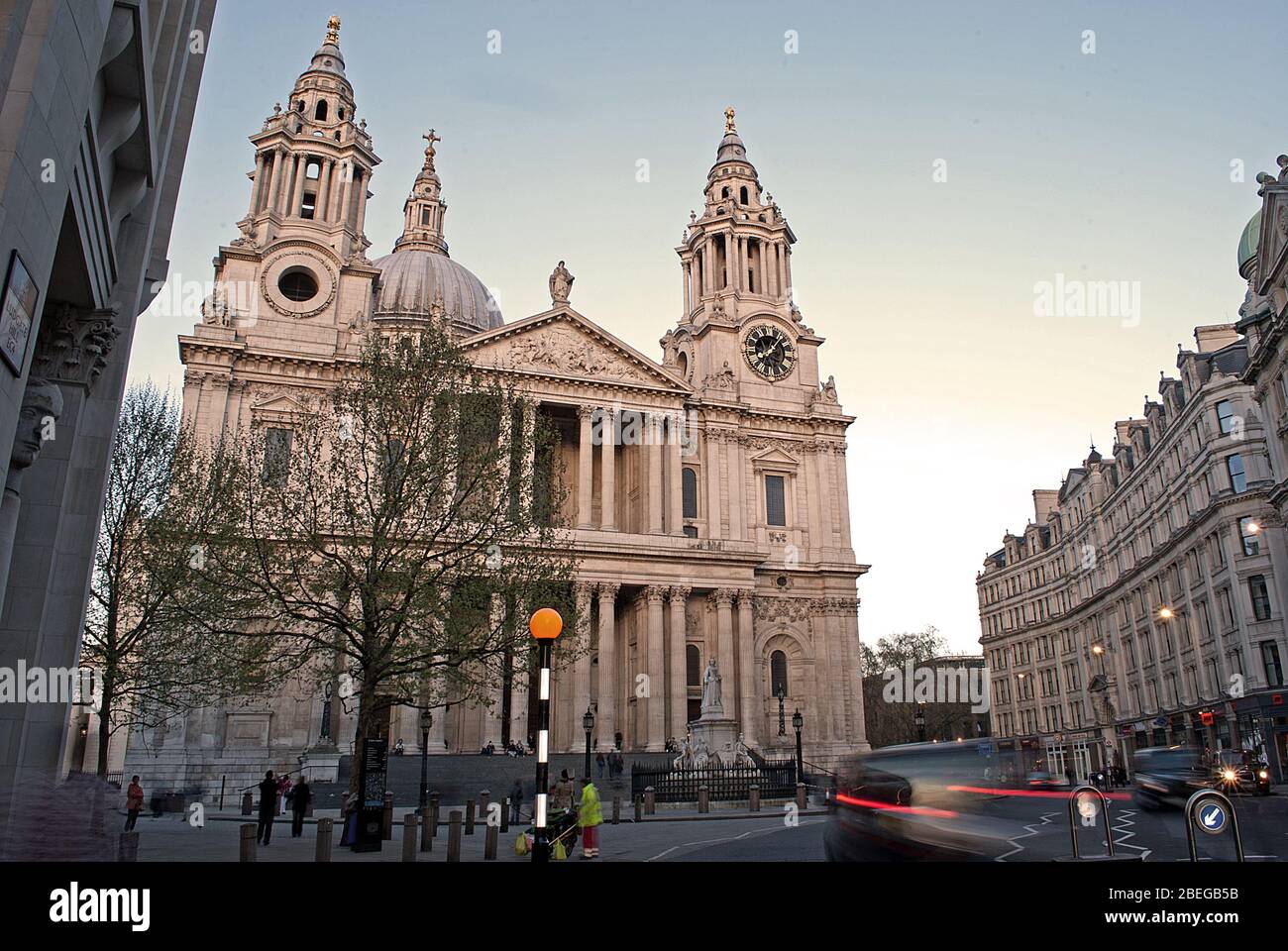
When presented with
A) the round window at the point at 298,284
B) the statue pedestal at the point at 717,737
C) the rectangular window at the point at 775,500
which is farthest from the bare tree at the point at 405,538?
the rectangular window at the point at 775,500

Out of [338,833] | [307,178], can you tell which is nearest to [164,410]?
[338,833]

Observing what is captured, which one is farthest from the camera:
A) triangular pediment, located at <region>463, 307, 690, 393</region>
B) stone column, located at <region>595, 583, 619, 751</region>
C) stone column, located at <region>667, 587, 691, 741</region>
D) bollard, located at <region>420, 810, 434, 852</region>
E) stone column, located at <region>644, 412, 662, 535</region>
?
stone column, located at <region>644, 412, 662, 535</region>

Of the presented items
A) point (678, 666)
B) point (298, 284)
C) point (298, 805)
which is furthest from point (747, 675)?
point (298, 284)

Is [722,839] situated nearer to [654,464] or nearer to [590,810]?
[590,810]

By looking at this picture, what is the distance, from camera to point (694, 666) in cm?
4950

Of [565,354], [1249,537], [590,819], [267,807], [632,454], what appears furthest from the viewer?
[632,454]

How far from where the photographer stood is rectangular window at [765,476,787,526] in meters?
56.2

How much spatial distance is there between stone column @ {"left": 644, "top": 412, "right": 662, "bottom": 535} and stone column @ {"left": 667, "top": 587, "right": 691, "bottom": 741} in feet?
15.8

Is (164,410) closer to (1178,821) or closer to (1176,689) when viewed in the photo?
(1178,821)

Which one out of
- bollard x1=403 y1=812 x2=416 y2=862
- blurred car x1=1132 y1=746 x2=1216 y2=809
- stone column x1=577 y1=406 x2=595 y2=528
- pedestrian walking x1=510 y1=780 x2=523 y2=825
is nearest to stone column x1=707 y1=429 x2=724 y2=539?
stone column x1=577 y1=406 x2=595 y2=528

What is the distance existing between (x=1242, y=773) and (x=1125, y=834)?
18525 mm

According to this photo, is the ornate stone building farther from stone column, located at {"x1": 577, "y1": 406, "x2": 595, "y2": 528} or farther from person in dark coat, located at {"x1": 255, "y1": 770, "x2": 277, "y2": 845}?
stone column, located at {"x1": 577, "y1": 406, "x2": 595, "y2": 528}

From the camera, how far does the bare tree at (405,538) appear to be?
23.2 metres

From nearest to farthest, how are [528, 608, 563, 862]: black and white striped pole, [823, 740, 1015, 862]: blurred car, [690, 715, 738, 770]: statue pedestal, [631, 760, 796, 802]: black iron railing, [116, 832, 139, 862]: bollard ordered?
[823, 740, 1015, 862]: blurred car
[528, 608, 563, 862]: black and white striped pole
[116, 832, 139, 862]: bollard
[631, 760, 796, 802]: black iron railing
[690, 715, 738, 770]: statue pedestal
